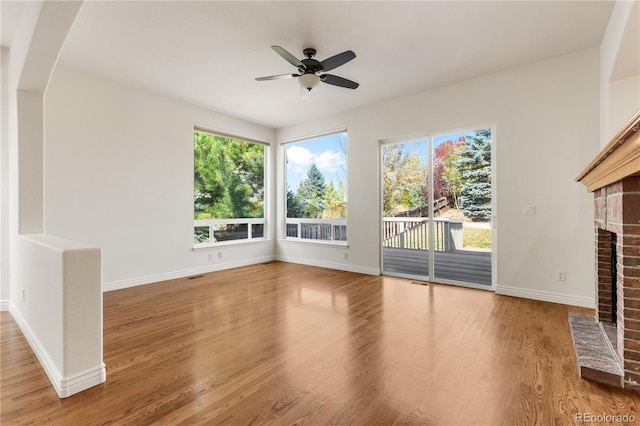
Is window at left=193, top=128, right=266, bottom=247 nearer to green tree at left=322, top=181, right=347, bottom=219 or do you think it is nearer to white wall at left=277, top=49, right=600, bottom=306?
green tree at left=322, top=181, right=347, bottom=219

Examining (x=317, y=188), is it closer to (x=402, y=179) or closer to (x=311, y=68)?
(x=402, y=179)

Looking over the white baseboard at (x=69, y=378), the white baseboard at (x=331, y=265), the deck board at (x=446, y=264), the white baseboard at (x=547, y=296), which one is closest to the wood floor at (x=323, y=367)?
the white baseboard at (x=69, y=378)

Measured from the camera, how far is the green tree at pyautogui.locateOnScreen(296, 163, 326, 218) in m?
5.95

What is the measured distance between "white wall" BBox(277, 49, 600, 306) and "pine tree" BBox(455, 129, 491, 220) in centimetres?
17

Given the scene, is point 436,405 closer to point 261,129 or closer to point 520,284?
A: point 520,284

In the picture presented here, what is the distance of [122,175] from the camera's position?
424 cm

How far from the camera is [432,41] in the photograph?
10.3ft

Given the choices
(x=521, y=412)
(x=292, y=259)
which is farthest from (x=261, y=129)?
(x=521, y=412)

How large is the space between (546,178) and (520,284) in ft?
4.42

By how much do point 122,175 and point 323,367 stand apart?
12.8 feet

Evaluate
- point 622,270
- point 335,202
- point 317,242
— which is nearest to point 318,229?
point 317,242

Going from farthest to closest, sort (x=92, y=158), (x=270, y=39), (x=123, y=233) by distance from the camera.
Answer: (x=123, y=233)
(x=92, y=158)
(x=270, y=39)

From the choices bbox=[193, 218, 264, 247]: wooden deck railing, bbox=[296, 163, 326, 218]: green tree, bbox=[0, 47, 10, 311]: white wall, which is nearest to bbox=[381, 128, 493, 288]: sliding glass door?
bbox=[296, 163, 326, 218]: green tree

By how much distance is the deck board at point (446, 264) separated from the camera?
13.7 feet
